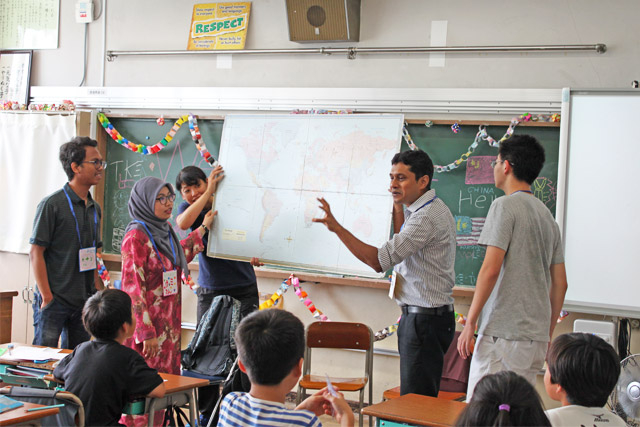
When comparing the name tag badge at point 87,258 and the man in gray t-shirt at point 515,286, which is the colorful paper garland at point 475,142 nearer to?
the man in gray t-shirt at point 515,286

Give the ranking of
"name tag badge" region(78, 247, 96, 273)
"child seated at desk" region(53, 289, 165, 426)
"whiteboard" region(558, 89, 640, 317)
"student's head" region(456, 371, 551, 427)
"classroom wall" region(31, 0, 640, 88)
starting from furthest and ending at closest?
"classroom wall" region(31, 0, 640, 88) → "whiteboard" region(558, 89, 640, 317) → "name tag badge" region(78, 247, 96, 273) → "child seated at desk" region(53, 289, 165, 426) → "student's head" region(456, 371, 551, 427)

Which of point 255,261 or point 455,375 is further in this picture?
point 455,375

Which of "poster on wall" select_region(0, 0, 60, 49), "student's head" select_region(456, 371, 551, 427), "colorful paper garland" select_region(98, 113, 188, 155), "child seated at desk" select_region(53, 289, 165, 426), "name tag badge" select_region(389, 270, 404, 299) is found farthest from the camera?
"poster on wall" select_region(0, 0, 60, 49)

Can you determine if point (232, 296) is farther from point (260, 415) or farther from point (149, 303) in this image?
point (260, 415)

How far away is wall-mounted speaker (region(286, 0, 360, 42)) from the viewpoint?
178 inches

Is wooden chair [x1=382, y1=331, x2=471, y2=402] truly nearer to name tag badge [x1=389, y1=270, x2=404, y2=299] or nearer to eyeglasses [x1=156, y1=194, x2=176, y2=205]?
name tag badge [x1=389, y1=270, x2=404, y2=299]

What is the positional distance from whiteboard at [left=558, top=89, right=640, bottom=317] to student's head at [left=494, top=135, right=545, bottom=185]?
1.57 metres

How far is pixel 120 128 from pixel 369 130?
2655mm

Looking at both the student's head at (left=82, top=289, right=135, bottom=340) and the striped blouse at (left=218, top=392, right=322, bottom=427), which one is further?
the student's head at (left=82, top=289, right=135, bottom=340)

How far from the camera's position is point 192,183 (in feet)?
12.2

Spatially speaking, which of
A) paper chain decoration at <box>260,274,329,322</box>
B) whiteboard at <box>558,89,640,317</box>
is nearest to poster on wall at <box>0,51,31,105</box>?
paper chain decoration at <box>260,274,329,322</box>

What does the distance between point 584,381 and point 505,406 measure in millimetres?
621

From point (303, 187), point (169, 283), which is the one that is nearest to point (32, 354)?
point (169, 283)

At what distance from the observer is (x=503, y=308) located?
99.3 inches
